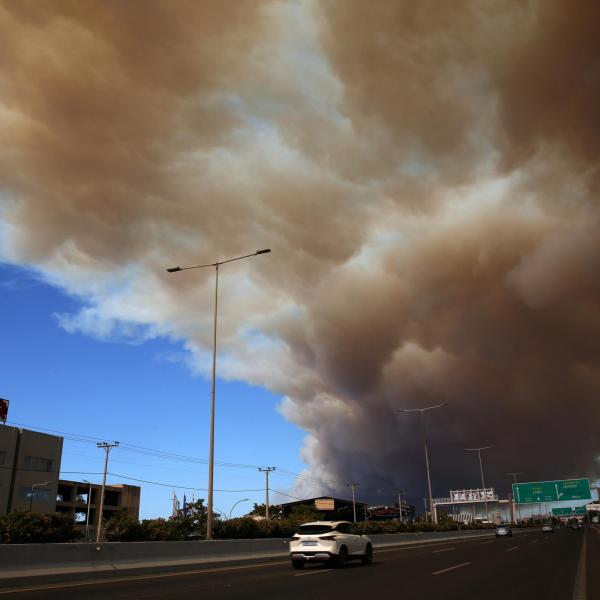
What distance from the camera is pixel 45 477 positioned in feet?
293

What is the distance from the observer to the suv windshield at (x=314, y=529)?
20.2 meters

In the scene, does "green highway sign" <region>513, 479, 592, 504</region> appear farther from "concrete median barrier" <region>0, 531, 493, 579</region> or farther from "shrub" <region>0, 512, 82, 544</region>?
"shrub" <region>0, 512, 82, 544</region>

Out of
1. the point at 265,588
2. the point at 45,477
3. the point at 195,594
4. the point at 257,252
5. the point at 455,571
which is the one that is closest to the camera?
the point at 195,594

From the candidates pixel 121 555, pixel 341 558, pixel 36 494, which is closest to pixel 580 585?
pixel 341 558

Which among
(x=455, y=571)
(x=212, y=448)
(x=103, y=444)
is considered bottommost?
(x=455, y=571)

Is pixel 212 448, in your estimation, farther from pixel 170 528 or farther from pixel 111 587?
pixel 111 587

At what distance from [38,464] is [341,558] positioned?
82429mm

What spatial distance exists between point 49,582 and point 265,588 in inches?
236

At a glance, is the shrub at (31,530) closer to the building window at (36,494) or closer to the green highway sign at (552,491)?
the building window at (36,494)

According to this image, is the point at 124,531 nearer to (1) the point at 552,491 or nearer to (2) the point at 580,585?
(2) the point at 580,585

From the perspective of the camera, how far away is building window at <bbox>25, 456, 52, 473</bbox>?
3406 inches

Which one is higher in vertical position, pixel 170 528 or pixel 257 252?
pixel 257 252

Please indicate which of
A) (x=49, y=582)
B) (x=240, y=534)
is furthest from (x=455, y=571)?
(x=240, y=534)

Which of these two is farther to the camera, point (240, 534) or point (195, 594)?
point (240, 534)
